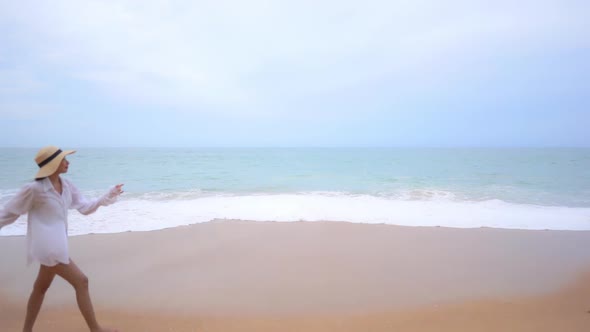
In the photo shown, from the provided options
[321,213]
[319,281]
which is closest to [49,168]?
[319,281]

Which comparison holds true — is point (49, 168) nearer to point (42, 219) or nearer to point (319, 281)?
point (42, 219)

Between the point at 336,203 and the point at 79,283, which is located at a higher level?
the point at 79,283

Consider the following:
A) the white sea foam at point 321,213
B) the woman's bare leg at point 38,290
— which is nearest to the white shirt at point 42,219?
the woman's bare leg at point 38,290

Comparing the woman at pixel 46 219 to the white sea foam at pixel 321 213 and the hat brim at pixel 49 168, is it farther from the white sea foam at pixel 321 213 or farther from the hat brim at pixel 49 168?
the white sea foam at pixel 321 213

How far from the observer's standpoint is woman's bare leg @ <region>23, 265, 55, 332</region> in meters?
2.75

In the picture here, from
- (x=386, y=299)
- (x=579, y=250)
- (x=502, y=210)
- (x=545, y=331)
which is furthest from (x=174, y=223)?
(x=502, y=210)

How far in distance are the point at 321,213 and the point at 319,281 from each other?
4763mm

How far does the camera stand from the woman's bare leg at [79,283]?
108 inches

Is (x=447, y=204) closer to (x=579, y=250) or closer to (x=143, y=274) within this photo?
(x=579, y=250)

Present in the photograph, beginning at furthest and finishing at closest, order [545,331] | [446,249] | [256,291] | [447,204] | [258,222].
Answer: [447,204] < [258,222] < [446,249] < [256,291] < [545,331]

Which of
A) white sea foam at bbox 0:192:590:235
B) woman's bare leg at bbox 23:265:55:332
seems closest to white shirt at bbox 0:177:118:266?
woman's bare leg at bbox 23:265:55:332

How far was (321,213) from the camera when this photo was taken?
9.16 metres

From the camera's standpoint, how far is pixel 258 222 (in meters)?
7.70

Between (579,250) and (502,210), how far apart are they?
14.4ft
